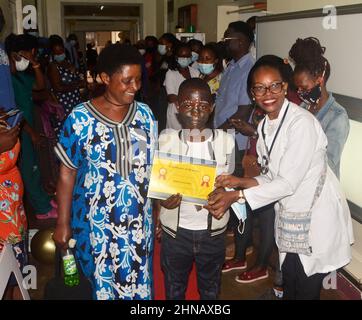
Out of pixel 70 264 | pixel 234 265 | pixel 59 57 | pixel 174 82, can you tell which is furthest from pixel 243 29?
pixel 59 57

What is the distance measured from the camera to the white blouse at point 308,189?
1980 mm

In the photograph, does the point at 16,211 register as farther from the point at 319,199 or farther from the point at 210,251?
the point at 319,199

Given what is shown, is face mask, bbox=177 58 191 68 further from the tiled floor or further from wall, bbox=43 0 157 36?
wall, bbox=43 0 157 36

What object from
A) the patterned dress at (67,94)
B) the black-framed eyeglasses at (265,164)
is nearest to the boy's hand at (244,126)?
the black-framed eyeglasses at (265,164)

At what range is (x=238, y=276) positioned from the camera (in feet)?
11.1

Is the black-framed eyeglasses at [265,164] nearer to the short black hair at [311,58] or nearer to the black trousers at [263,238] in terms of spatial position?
the short black hair at [311,58]

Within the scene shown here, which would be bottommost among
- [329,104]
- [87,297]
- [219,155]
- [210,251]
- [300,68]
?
[87,297]

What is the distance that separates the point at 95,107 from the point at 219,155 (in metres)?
0.66

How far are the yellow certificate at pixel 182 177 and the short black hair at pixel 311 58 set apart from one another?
Result: 43.4 inches

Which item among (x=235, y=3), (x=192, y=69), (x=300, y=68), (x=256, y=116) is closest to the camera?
(x=300, y=68)

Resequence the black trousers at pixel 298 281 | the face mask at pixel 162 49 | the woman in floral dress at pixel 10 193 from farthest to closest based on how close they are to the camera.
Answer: the face mask at pixel 162 49 → the woman in floral dress at pixel 10 193 → the black trousers at pixel 298 281

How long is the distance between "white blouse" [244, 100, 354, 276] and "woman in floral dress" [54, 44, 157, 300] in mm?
572

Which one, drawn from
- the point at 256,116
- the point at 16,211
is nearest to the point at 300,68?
the point at 256,116
